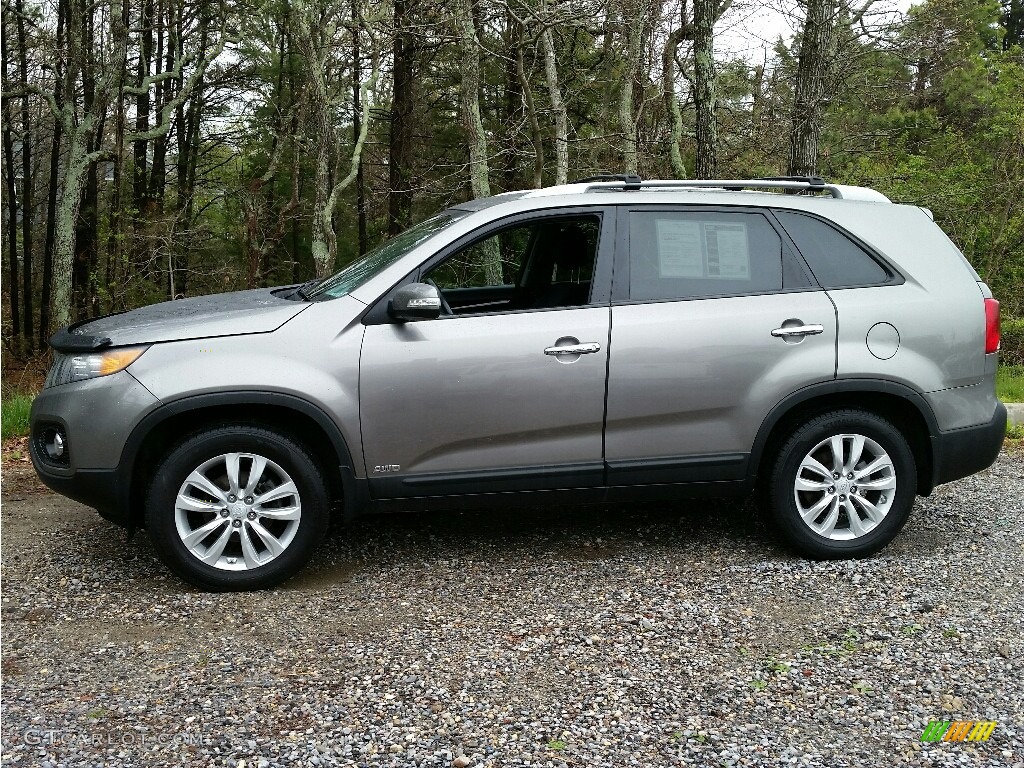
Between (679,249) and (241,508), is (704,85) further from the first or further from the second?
(241,508)

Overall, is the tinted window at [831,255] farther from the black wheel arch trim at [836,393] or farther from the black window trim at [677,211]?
the black wheel arch trim at [836,393]

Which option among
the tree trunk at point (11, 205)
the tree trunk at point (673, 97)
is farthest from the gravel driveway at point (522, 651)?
the tree trunk at point (11, 205)

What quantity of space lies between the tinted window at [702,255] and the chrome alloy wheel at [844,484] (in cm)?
89

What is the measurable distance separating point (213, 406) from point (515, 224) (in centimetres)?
170

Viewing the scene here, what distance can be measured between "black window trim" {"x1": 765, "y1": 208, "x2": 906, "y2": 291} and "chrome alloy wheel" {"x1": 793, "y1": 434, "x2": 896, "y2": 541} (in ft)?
2.57

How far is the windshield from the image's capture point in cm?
462

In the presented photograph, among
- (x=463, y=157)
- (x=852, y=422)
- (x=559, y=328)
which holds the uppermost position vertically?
(x=463, y=157)

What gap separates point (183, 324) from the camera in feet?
14.4

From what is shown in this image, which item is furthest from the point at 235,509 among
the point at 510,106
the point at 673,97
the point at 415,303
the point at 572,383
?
the point at 510,106

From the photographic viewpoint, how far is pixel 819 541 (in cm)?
480

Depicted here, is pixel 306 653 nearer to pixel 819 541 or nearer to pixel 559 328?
pixel 559 328

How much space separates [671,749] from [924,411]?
8.45ft

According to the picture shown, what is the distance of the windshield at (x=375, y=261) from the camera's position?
4.62m

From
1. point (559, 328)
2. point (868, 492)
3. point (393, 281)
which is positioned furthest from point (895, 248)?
point (393, 281)
